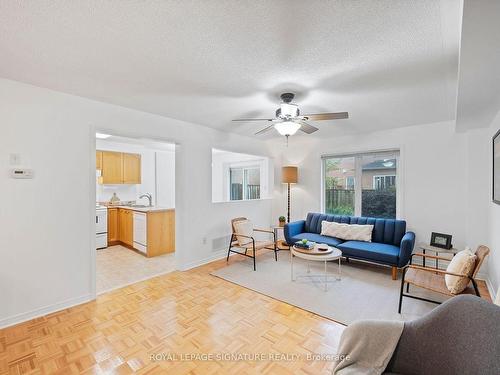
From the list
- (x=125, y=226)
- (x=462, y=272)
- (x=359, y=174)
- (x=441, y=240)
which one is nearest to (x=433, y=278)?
(x=462, y=272)

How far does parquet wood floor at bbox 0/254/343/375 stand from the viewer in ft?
5.91

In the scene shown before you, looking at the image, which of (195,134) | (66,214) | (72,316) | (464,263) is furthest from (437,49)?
(72,316)

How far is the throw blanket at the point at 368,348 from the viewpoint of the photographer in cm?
124

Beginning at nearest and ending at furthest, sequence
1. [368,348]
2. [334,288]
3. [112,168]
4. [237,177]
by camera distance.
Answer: [368,348], [334,288], [112,168], [237,177]

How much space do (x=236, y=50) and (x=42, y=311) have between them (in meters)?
3.21

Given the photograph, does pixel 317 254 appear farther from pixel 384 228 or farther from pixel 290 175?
pixel 290 175

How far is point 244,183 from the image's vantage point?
23.4ft

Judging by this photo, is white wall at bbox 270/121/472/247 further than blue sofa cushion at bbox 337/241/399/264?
Yes

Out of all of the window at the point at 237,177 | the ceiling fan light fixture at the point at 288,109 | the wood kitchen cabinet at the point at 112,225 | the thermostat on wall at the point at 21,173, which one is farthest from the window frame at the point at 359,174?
the thermostat on wall at the point at 21,173

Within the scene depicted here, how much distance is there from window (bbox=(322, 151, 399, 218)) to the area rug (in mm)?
1173

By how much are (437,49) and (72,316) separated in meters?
4.08

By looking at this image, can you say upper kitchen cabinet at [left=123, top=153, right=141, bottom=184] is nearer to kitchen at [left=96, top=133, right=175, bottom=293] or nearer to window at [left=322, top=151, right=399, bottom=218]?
kitchen at [left=96, top=133, right=175, bottom=293]

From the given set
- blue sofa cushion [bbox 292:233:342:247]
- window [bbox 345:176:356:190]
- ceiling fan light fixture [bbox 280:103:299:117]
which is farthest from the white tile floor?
window [bbox 345:176:356:190]

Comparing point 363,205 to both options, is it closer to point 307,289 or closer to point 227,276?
point 307,289
